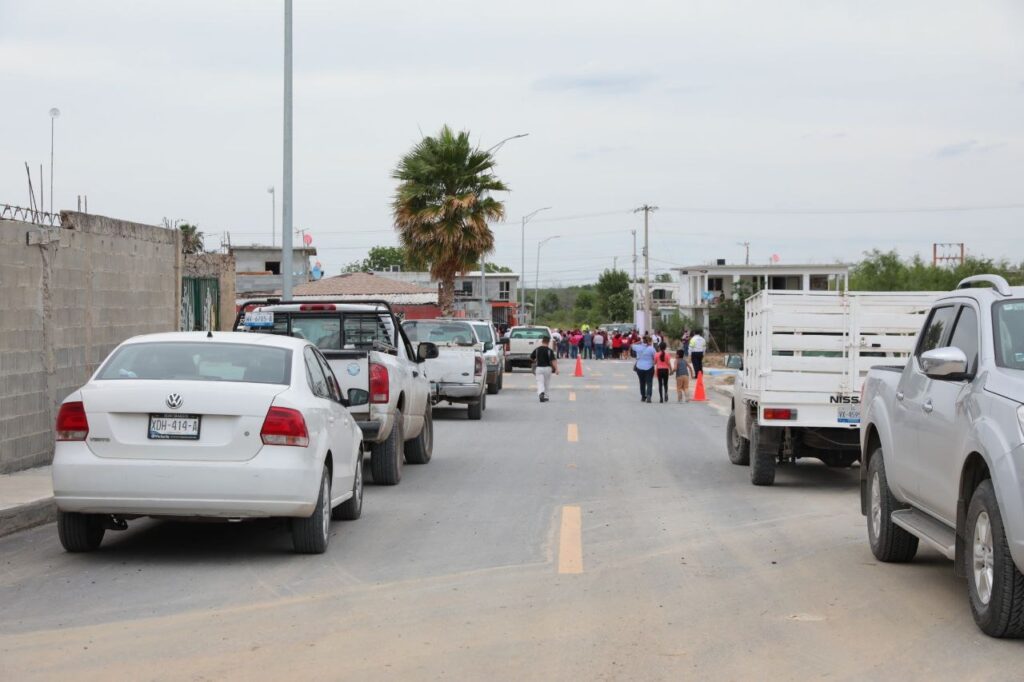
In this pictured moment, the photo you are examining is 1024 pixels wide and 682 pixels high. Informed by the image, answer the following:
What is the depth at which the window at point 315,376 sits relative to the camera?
9.61m

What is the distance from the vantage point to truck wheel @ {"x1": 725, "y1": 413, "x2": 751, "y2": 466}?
15914 millimetres

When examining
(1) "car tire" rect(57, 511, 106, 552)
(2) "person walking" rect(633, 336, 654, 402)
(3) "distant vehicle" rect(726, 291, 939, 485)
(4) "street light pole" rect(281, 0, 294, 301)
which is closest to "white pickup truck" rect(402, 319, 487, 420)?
(4) "street light pole" rect(281, 0, 294, 301)

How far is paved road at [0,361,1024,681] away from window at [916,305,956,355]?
1603 mm

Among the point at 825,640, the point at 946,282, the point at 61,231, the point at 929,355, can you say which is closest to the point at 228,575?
the point at 825,640

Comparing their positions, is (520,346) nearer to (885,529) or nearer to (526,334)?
(526,334)

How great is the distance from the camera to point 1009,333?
7387 millimetres

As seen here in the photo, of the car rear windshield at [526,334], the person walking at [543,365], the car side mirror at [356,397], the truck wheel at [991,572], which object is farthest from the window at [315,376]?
the car rear windshield at [526,334]

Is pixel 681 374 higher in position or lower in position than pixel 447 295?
lower

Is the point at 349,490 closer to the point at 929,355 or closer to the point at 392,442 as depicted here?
the point at 392,442

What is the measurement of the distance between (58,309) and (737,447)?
8.56 m

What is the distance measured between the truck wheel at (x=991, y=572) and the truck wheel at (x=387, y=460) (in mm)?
7523

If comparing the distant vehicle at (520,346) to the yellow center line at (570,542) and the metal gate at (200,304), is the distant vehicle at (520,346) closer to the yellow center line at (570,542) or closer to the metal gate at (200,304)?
the metal gate at (200,304)

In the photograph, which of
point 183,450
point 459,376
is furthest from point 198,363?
point 459,376

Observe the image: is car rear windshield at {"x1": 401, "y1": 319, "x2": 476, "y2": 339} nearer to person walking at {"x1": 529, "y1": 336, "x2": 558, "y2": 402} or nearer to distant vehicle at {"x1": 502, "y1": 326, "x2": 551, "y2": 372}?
person walking at {"x1": 529, "y1": 336, "x2": 558, "y2": 402}
